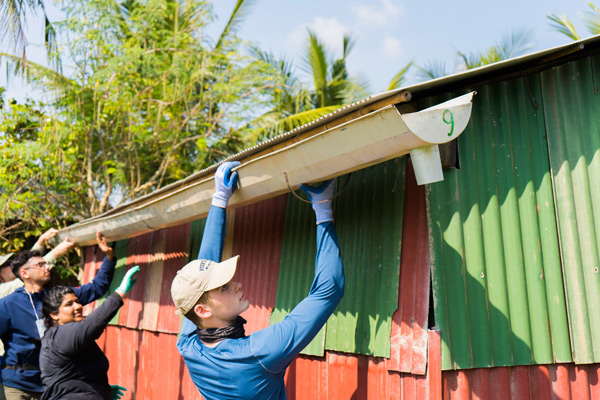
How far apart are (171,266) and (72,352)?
85.5 inches

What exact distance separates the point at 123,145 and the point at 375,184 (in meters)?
10.0

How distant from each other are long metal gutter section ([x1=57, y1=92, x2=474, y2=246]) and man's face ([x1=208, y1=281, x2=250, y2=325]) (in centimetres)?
81

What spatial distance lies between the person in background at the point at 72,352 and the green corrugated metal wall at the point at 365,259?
1.35 meters

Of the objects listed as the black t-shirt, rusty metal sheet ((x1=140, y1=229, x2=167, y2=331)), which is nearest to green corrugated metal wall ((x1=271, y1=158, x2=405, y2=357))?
the black t-shirt

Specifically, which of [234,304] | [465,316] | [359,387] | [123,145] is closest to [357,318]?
[359,387]

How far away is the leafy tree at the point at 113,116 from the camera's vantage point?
37.2ft

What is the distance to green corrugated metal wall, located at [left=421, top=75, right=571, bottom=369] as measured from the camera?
121 inches

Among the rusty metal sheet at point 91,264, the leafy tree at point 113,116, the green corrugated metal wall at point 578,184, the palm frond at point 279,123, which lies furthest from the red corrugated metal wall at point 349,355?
the palm frond at point 279,123

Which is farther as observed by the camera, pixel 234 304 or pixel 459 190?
pixel 459 190

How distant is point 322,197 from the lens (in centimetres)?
327

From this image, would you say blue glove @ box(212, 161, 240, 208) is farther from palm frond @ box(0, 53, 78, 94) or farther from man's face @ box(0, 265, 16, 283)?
palm frond @ box(0, 53, 78, 94)

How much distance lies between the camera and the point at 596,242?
10.0 feet

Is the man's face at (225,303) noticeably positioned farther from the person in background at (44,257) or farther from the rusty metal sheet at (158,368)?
the person in background at (44,257)

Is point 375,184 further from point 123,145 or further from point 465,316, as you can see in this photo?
point 123,145
